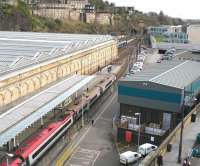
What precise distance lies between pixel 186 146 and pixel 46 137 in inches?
379

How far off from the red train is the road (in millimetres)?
1711

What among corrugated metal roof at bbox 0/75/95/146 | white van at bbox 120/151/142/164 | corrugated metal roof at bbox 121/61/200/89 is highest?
corrugated metal roof at bbox 121/61/200/89

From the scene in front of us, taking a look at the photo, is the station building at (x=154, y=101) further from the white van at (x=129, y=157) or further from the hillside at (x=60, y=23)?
the hillside at (x=60, y=23)

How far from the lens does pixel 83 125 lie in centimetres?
3475

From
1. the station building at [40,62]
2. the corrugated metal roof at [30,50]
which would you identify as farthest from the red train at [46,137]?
the corrugated metal roof at [30,50]

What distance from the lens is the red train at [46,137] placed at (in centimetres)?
2297

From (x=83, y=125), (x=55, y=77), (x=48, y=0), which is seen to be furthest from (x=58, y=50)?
(x=48, y=0)

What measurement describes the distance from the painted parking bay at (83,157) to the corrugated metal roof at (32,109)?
3858mm

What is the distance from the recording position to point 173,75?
37750 millimetres

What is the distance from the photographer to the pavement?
21.6m

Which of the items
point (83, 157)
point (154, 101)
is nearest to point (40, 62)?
point (154, 101)

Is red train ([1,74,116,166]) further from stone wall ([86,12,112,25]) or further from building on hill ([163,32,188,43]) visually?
stone wall ([86,12,112,25])

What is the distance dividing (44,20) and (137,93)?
7899cm

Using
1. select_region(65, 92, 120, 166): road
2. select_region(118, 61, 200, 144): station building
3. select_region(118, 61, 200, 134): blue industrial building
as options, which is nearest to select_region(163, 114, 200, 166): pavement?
select_region(118, 61, 200, 144): station building
